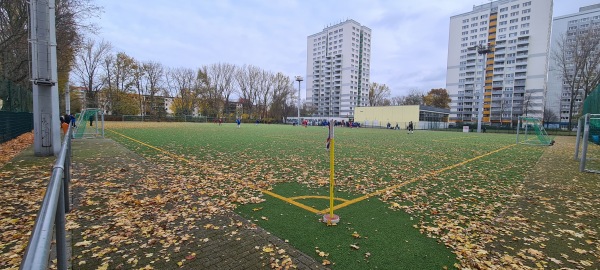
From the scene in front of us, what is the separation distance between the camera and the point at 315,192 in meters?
6.61

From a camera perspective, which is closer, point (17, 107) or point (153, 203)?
point (153, 203)

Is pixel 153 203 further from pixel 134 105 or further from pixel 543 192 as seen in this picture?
pixel 134 105

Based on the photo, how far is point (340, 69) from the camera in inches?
5118

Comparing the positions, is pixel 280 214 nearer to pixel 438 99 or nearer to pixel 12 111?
pixel 12 111

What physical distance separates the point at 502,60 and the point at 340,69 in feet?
205

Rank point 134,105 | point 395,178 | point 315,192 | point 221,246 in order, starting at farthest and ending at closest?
point 134,105
point 395,178
point 315,192
point 221,246

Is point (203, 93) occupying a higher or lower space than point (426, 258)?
higher

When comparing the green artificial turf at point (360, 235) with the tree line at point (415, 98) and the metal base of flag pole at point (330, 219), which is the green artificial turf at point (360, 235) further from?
the tree line at point (415, 98)

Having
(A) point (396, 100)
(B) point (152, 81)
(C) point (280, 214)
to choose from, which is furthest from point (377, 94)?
(C) point (280, 214)

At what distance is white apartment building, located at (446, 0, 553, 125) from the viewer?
85.9 metres

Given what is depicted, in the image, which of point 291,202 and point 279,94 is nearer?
point 291,202

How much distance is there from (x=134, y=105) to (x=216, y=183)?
66.5 meters

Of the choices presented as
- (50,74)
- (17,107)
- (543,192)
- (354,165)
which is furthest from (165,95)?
(543,192)

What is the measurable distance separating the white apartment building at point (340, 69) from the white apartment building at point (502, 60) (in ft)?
126
